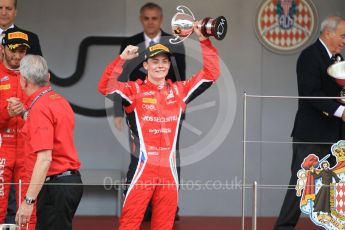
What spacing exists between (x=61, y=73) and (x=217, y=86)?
3.90ft

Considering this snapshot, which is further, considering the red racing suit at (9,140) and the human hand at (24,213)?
the red racing suit at (9,140)

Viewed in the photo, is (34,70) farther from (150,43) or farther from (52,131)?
(150,43)

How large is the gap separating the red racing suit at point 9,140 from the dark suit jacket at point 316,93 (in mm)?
1707

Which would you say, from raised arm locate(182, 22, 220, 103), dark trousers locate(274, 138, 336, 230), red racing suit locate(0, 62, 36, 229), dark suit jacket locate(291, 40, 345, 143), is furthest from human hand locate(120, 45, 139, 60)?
dark suit jacket locate(291, 40, 345, 143)

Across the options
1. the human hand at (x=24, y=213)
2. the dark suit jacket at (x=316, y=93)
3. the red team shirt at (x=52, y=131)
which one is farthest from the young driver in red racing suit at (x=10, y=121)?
the dark suit jacket at (x=316, y=93)

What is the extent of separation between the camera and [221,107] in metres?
7.16

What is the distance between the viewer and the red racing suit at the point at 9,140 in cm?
532

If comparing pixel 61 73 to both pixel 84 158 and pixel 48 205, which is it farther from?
pixel 48 205

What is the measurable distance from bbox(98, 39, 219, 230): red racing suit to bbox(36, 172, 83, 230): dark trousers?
35 cm

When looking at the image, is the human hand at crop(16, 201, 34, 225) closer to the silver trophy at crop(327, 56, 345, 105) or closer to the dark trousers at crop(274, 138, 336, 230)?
the dark trousers at crop(274, 138, 336, 230)

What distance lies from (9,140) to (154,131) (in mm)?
878

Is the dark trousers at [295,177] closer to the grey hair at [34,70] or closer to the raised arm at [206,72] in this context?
the raised arm at [206,72]

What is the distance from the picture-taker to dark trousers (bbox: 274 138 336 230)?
521 centimetres

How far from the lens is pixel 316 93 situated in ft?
18.7
